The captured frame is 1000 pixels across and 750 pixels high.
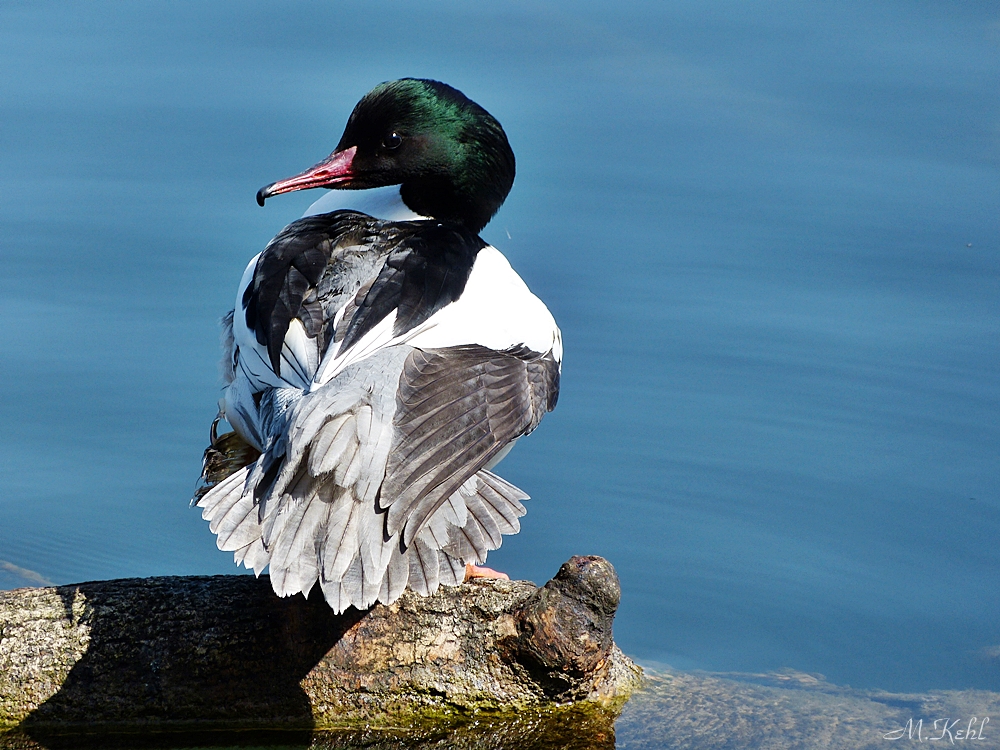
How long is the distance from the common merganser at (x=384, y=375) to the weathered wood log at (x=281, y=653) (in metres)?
0.17

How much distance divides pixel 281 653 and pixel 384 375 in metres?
0.78

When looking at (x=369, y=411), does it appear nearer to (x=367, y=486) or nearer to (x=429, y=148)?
(x=367, y=486)

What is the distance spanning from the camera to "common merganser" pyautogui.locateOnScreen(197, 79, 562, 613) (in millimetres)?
3162

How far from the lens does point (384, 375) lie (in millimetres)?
3402

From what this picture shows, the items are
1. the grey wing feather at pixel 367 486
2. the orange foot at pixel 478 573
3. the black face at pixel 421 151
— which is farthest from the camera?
the black face at pixel 421 151

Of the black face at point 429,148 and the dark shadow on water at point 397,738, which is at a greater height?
the black face at point 429,148

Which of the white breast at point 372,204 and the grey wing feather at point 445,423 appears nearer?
the grey wing feather at point 445,423

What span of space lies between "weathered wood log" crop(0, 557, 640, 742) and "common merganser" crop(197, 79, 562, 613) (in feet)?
A: 0.55

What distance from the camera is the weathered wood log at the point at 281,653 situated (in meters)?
3.17

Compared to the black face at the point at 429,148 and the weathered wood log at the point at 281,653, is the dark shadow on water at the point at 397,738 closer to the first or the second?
the weathered wood log at the point at 281,653

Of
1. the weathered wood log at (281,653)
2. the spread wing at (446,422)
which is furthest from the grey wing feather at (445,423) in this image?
the weathered wood log at (281,653)

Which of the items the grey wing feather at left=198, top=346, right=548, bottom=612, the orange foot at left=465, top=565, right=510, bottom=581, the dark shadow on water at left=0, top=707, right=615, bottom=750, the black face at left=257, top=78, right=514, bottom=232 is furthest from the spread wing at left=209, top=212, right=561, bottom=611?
the black face at left=257, top=78, right=514, bottom=232

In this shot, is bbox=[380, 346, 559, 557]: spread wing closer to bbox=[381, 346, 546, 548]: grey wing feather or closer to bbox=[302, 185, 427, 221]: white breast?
bbox=[381, 346, 546, 548]: grey wing feather

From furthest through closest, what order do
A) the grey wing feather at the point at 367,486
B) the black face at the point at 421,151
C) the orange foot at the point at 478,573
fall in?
the black face at the point at 421,151 → the orange foot at the point at 478,573 → the grey wing feather at the point at 367,486
